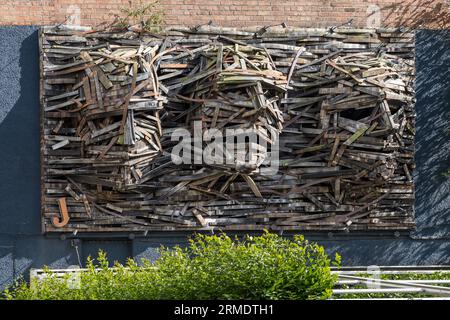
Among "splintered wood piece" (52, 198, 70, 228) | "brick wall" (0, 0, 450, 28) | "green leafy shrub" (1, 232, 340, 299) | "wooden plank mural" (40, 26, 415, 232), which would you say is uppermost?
"brick wall" (0, 0, 450, 28)

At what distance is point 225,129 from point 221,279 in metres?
5.28

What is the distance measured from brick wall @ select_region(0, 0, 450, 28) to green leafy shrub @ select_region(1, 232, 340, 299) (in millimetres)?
5856

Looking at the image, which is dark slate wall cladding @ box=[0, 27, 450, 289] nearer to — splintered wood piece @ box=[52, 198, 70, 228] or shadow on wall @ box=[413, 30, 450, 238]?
splintered wood piece @ box=[52, 198, 70, 228]

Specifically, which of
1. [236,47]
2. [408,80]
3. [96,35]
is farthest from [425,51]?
[96,35]

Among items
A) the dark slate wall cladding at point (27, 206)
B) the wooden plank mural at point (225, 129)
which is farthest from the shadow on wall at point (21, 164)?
the wooden plank mural at point (225, 129)

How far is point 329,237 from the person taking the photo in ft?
49.8

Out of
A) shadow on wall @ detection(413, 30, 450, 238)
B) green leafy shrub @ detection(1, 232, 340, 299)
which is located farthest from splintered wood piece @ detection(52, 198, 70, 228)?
shadow on wall @ detection(413, 30, 450, 238)

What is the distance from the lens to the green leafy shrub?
9234mm

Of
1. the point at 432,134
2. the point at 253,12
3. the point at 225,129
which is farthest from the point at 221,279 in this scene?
the point at 432,134

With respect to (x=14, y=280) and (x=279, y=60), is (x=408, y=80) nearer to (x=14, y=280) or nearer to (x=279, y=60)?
(x=279, y=60)

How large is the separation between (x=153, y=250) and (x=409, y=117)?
14.0 ft

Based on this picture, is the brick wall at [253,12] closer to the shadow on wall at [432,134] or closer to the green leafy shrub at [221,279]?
the shadow on wall at [432,134]

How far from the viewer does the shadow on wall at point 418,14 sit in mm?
15625

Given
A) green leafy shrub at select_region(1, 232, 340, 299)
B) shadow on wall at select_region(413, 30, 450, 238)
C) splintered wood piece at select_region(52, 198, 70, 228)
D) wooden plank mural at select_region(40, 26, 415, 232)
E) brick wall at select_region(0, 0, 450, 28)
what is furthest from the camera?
shadow on wall at select_region(413, 30, 450, 238)
